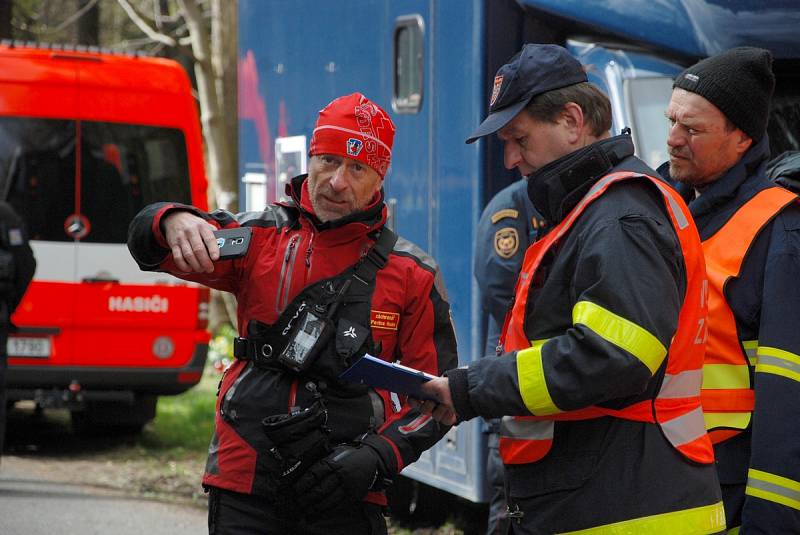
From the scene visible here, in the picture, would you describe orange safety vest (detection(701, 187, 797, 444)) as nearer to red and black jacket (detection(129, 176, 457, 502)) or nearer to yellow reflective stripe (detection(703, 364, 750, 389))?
yellow reflective stripe (detection(703, 364, 750, 389))

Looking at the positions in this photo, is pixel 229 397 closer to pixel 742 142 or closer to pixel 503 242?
pixel 742 142

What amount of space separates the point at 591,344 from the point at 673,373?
28 cm

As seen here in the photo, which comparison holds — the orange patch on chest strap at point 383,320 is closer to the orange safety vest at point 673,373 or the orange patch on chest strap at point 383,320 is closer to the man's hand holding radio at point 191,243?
the man's hand holding radio at point 191,243

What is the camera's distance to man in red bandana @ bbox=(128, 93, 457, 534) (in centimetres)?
342

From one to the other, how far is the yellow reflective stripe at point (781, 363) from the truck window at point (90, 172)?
6.94 m

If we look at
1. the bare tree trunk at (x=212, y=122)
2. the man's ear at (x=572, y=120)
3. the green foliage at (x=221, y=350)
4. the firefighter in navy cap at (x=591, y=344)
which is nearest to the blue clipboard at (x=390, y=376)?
the firefighter in navy cap at (x=591, y=344)

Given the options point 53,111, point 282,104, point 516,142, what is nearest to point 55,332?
point 53,111

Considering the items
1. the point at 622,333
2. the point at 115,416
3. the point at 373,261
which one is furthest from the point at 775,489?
the point at 115,416

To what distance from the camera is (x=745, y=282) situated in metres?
3.45

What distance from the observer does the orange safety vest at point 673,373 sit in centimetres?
289

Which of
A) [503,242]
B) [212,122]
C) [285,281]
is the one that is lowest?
[212,122]

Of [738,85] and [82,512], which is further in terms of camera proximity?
[82,512]

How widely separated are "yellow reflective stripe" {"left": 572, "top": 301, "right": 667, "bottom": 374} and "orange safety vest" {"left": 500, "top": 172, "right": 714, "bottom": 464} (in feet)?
0.55

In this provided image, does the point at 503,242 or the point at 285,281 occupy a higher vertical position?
the point at 285,281
